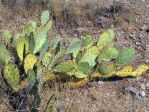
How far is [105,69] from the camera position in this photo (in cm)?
355

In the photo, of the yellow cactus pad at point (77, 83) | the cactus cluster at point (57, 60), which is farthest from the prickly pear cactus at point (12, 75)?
the yellow cactus pad at point (77, 83)

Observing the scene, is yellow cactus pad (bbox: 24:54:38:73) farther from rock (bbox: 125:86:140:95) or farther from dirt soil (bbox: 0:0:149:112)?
rock (bbox: 125:86:140:95)

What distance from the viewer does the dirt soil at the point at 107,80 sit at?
3387mm

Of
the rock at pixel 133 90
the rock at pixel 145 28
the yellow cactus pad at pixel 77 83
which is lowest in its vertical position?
the rock at pixel 133 90

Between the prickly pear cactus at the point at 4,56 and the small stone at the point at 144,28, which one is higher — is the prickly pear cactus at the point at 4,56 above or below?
above

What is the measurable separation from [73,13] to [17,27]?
0.64 metres

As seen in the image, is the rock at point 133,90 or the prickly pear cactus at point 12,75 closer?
the prickly pear cactus at point 12,75

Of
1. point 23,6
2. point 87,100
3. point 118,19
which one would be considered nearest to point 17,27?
point 23,6

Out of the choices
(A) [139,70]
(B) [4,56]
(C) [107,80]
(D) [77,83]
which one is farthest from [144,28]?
(B) [4,56]

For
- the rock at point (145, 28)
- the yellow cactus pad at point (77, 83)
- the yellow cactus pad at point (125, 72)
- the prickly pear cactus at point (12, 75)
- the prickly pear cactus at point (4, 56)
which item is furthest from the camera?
the rock at point (145, 28)

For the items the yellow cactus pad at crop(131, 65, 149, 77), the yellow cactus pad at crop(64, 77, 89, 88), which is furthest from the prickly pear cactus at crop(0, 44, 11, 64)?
the yellow cactus pad at crop(131, 65, 149, 77)

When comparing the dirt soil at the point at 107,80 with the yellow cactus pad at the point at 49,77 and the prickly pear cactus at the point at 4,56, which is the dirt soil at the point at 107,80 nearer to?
the yellow cactus pad at the point at 49,77

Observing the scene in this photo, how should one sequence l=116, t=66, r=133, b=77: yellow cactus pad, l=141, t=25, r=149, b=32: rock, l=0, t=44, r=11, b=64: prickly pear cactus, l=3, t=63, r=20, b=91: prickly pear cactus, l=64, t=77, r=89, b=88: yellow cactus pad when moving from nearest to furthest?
l=3, t=63, r=20, b=91: prickly pear cactus → l=0, t=44, r=11, b=64: prickly pear cactus → l=64, t=77, r=89, b=88: yellow cactus pad → l=116, t=66, r=133, b=77: yellow cactus pad → l=141, t=25, r=149, b=32: rock

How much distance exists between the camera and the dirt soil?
339cm
